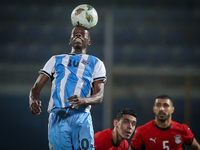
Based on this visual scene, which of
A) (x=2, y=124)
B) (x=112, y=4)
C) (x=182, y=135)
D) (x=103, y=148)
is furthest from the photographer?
(x=112, y=4)

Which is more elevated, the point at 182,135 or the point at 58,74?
the point at 58,74

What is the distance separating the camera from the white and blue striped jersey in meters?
2.08

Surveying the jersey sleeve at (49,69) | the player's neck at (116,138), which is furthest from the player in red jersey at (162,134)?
the jersey sleeve at (49,69)

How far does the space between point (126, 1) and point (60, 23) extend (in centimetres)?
141

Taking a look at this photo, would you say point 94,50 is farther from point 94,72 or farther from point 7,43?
point 94,72

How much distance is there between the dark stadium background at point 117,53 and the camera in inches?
214

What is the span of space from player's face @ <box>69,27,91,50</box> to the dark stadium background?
9.96ft

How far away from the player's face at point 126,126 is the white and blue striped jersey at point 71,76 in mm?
1026

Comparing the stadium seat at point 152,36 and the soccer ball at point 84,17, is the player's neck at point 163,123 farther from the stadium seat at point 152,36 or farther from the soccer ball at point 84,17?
the stadium seat at point 152,36

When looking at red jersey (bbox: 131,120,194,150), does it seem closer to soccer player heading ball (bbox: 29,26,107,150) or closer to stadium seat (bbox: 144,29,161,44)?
soccer player heading ball (bbox: 29,26,107,150)

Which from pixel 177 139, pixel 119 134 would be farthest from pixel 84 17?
pixel 177 139

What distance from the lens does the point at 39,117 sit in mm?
5398

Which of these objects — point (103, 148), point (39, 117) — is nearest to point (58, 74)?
point (103, 148)

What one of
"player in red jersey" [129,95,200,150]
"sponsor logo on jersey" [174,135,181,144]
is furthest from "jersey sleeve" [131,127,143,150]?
"sponsor logo on jersey" [174,135,181,144]
